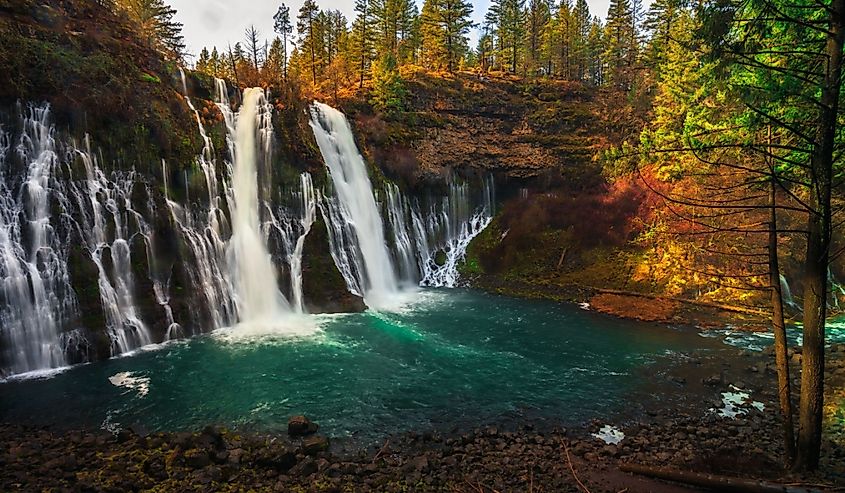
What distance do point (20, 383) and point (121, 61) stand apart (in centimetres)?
1282

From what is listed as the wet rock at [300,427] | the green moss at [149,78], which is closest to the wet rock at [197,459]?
the wet rock at [300,427]

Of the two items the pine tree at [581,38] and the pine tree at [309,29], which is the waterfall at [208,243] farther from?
the pine tree at [581,38]

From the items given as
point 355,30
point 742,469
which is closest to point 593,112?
point 355,30

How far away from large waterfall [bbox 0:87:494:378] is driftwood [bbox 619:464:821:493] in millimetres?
13967

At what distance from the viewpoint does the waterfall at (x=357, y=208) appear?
2531cm

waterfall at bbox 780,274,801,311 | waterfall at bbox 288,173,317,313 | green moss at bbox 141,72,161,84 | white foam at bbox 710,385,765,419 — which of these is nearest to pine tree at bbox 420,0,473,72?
waterfall at bbox 288,173,317,313

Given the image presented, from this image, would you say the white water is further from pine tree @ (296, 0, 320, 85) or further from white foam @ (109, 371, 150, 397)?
pine tree @ (296, 0, 320, 85)

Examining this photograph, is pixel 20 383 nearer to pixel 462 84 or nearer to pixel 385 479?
pixel 385 479

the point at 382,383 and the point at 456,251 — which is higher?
the point at 456,251

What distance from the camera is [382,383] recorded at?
13375 millimetres

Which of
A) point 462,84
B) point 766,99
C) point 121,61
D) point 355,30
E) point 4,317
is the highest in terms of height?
point 355,30

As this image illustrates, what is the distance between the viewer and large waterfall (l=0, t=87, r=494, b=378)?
553 inches

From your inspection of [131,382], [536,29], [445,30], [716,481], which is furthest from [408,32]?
[716,481]

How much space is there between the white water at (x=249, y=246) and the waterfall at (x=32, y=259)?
20.1ft
